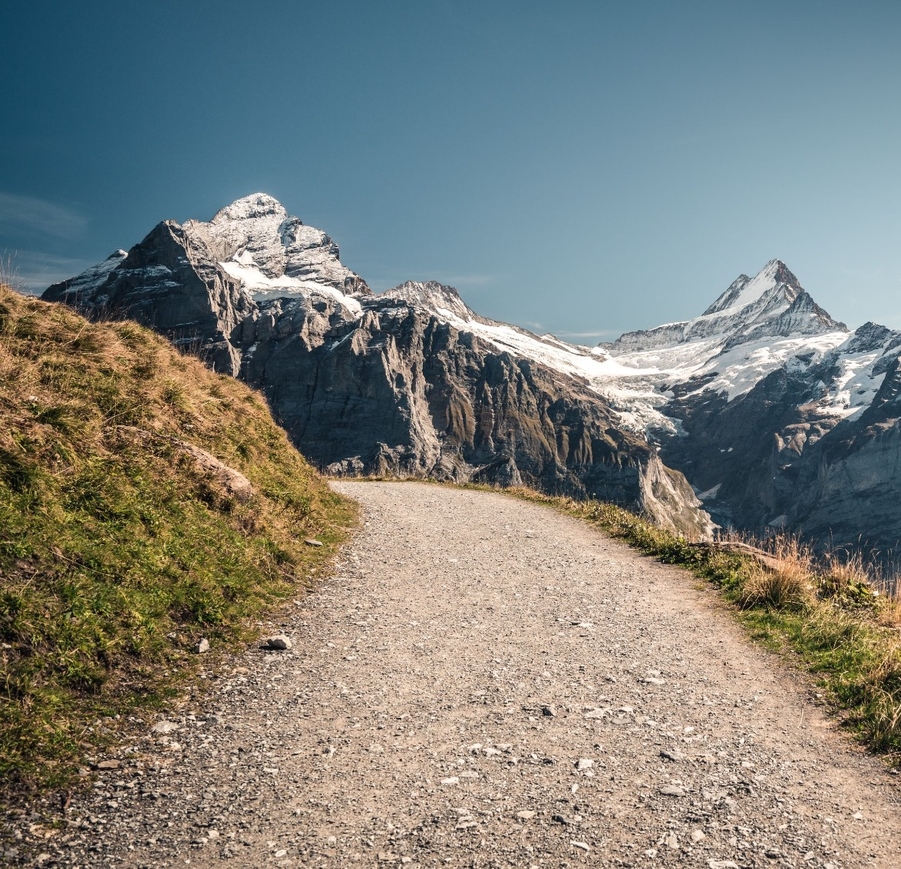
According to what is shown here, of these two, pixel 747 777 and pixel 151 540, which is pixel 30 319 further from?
pixel 747 777

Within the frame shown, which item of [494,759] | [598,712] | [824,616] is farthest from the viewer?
[824,616]

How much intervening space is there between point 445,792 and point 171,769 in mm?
3005

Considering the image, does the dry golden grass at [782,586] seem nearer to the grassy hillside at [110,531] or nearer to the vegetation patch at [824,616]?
the vegetation patch at [824,616]

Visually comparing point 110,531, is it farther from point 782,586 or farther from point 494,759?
point 782,586

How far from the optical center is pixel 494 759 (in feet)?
22.1

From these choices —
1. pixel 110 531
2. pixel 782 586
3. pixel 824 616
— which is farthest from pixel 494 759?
pixel 782 586

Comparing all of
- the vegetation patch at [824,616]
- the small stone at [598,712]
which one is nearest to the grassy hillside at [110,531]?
the small stone at [598,712]

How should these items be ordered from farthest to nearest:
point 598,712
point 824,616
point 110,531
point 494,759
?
1. point 824,616
2. point 110,531
3. point 598,712
4. point 494,759

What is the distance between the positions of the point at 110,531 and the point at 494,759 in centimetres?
725

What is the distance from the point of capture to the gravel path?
208 inches

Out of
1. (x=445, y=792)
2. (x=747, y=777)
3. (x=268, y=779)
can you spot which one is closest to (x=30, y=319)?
(x=268, y=779)

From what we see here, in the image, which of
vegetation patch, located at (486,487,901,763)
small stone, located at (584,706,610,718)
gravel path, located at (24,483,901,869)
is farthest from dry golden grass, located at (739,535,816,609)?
small stone, located at (584,706,610,718)

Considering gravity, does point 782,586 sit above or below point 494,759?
above

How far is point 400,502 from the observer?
25.2m
